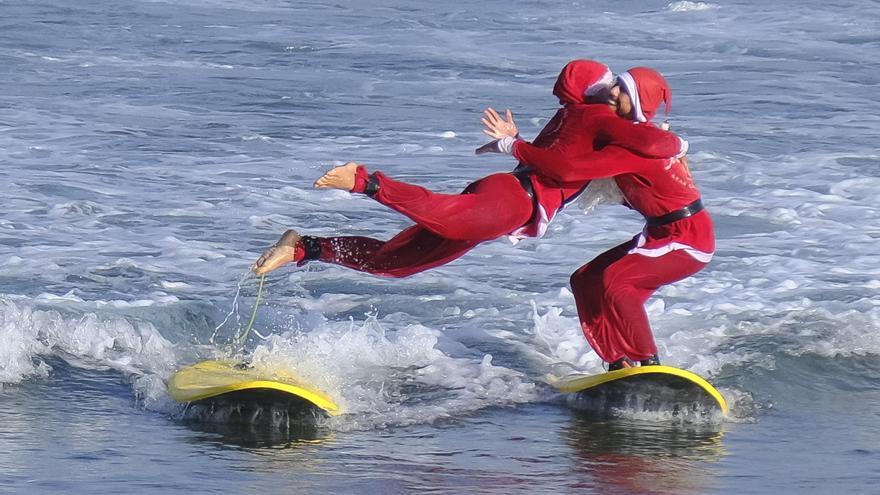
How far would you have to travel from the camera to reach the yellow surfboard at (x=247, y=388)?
6.79m

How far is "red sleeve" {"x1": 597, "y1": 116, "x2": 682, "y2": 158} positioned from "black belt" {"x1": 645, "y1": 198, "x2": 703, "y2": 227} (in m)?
0.36

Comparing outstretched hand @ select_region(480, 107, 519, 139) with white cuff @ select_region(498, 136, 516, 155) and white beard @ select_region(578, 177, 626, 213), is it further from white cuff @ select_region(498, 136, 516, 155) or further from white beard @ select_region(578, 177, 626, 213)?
white beard @ select_region(578, 177, 626, 213)

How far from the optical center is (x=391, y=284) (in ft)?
33.2

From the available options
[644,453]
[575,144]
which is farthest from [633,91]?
[644,453]

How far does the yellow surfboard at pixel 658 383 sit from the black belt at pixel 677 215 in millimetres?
711

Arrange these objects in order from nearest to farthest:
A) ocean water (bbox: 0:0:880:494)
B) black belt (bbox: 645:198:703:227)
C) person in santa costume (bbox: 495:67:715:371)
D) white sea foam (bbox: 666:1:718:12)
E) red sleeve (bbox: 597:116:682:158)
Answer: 1. ocean water (bbox: 0:0:880:494)
2. red sleeve (bbox: 597:116:682:158)
3. person in santa costume (bbox: 495:67:715:371)
4. black belt (bbox: 645:198:703:227)
5. white sea foam (bbox: 666:1:718:12)

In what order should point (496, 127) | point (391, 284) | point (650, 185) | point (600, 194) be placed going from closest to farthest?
point (496, 127) → point (650, 185) → point (600, 194) → point (391, 284)

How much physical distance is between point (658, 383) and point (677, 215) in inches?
32.4

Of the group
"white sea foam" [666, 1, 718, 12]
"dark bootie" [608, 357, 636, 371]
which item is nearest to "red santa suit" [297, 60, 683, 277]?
"dark bootie" [608, 357, 636, 371]

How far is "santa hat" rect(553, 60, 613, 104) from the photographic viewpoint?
7266 mm

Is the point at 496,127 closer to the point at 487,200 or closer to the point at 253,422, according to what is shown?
the point at 487,200

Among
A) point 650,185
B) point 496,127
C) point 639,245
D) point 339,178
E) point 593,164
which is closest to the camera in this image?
point 339,178

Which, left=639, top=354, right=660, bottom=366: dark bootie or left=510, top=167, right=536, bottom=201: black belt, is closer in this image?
left=510, top=167, right=536, bottom=201: black belt

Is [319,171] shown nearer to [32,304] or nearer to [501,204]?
[32,304]
